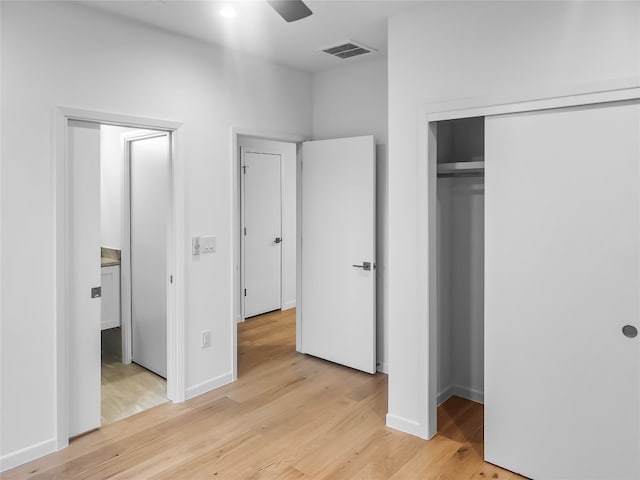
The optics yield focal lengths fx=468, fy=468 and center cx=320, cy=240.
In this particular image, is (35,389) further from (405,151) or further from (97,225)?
(405,151)

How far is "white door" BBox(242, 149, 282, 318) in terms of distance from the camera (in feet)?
18.7

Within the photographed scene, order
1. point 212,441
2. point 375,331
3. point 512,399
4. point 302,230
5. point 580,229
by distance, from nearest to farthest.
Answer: point 580,229 < point 512,399 < point 212,441 < point 375,331 < point 302,230

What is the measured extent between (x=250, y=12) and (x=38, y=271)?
1.96 m

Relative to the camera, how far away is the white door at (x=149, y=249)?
147 inches

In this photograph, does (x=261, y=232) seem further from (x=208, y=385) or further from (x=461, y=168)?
(x=461, y=168)

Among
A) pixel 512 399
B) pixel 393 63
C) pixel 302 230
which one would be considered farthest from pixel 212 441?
pixel 393 63

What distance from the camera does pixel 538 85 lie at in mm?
2301

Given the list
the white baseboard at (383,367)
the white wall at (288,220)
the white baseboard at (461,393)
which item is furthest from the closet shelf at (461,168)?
the white wall at (288,220)

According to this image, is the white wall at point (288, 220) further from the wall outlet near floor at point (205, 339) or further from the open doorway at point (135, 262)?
the wall outlet near floor at point (205, 339)

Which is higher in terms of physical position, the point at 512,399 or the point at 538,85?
the point at 538,85

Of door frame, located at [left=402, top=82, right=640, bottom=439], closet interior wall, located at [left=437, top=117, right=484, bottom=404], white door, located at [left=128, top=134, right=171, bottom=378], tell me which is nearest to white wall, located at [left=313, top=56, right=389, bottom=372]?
closet interior wall, located at [left=437, top=117, right=484, bottom=404]

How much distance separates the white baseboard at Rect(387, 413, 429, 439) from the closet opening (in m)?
0.39

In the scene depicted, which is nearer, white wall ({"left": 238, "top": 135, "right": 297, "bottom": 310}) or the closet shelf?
the closet shelf

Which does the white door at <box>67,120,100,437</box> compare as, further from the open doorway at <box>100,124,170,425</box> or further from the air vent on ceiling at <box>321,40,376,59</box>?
the air vent on ceiling at <box>321,40,376,59</box>
